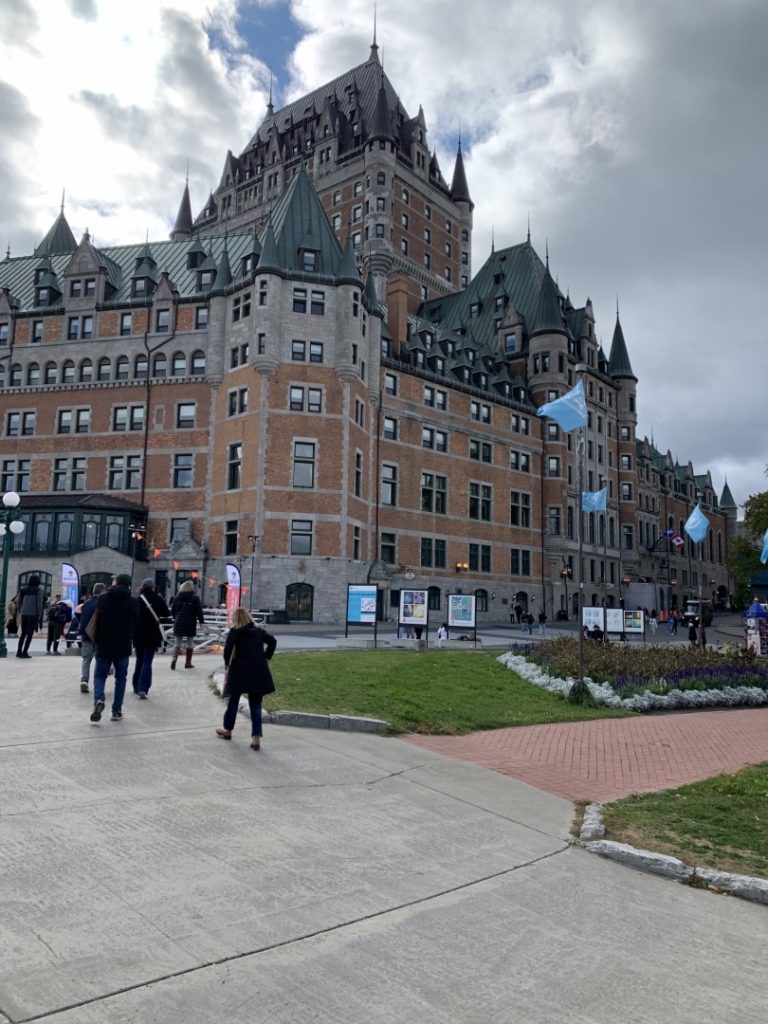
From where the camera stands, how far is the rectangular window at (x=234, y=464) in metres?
43.9

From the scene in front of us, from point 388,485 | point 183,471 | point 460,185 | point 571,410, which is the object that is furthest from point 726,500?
point 571,410

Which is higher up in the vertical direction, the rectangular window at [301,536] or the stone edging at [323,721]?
the rectangular window at [301,536]

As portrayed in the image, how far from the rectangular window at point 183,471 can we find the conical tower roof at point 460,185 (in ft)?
169

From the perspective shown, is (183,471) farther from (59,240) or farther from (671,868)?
(671,868)

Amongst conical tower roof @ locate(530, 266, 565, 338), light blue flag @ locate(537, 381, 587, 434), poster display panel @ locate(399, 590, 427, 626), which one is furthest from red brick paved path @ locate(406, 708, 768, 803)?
conical tower roof @ locate(530, 266, 565, 338)

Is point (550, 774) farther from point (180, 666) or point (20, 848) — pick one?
point (180, 666)

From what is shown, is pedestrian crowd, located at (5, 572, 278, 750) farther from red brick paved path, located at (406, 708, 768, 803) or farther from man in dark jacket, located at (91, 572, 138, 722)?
red brick paved path, located at (406, 708, 768, 803)

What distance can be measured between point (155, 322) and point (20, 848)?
47.0m

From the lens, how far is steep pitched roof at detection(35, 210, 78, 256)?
2645 inches

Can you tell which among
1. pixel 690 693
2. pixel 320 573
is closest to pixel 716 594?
pixel 320 573

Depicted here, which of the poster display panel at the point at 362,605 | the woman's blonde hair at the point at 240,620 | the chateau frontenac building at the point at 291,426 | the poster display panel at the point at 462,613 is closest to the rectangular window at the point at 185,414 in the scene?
the chateau frontenac building at the point at 291,426

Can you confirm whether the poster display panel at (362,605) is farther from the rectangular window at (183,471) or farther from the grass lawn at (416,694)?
the rectangular window at (183,471)

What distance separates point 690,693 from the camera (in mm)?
17484

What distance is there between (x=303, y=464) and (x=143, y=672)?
30.8 meters
